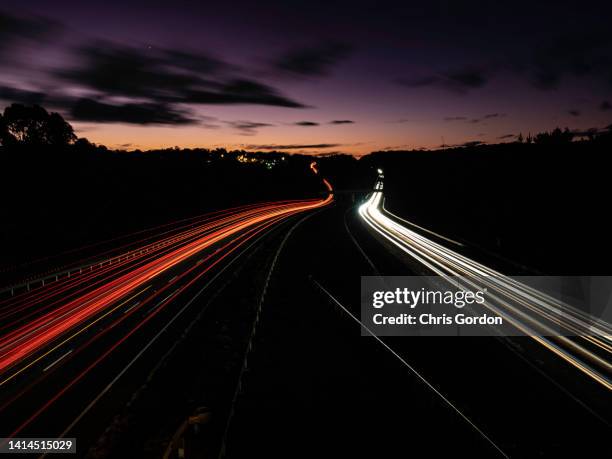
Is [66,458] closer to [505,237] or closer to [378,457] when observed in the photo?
[378,457]

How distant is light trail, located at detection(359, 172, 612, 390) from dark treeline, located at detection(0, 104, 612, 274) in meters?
3.42

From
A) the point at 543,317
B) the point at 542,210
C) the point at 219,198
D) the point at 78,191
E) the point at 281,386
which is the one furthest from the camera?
the point at 219,198

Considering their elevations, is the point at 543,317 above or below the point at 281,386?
above

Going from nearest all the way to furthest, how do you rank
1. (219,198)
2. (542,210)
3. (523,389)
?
(523,389) → (542,210) → (219,198)

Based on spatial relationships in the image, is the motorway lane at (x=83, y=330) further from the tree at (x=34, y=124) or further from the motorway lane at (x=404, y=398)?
the tree at (x=34, y=124)

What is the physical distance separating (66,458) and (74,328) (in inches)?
239

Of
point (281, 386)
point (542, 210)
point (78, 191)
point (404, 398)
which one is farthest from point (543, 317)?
point (78, 191)

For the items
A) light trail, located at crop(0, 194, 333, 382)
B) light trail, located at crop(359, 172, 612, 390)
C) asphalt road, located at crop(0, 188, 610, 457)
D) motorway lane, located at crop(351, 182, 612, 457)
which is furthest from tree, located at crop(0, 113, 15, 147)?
motorway lane, located at crop(351, 182, 612, 457)

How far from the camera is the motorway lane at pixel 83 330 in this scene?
8375mm

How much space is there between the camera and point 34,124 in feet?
217

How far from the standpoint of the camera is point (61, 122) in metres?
70.2

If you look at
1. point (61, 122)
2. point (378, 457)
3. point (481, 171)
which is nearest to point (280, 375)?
point (378, 457)

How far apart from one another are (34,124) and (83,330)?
70.1 metres

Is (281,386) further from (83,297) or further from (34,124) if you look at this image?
(34,124)
